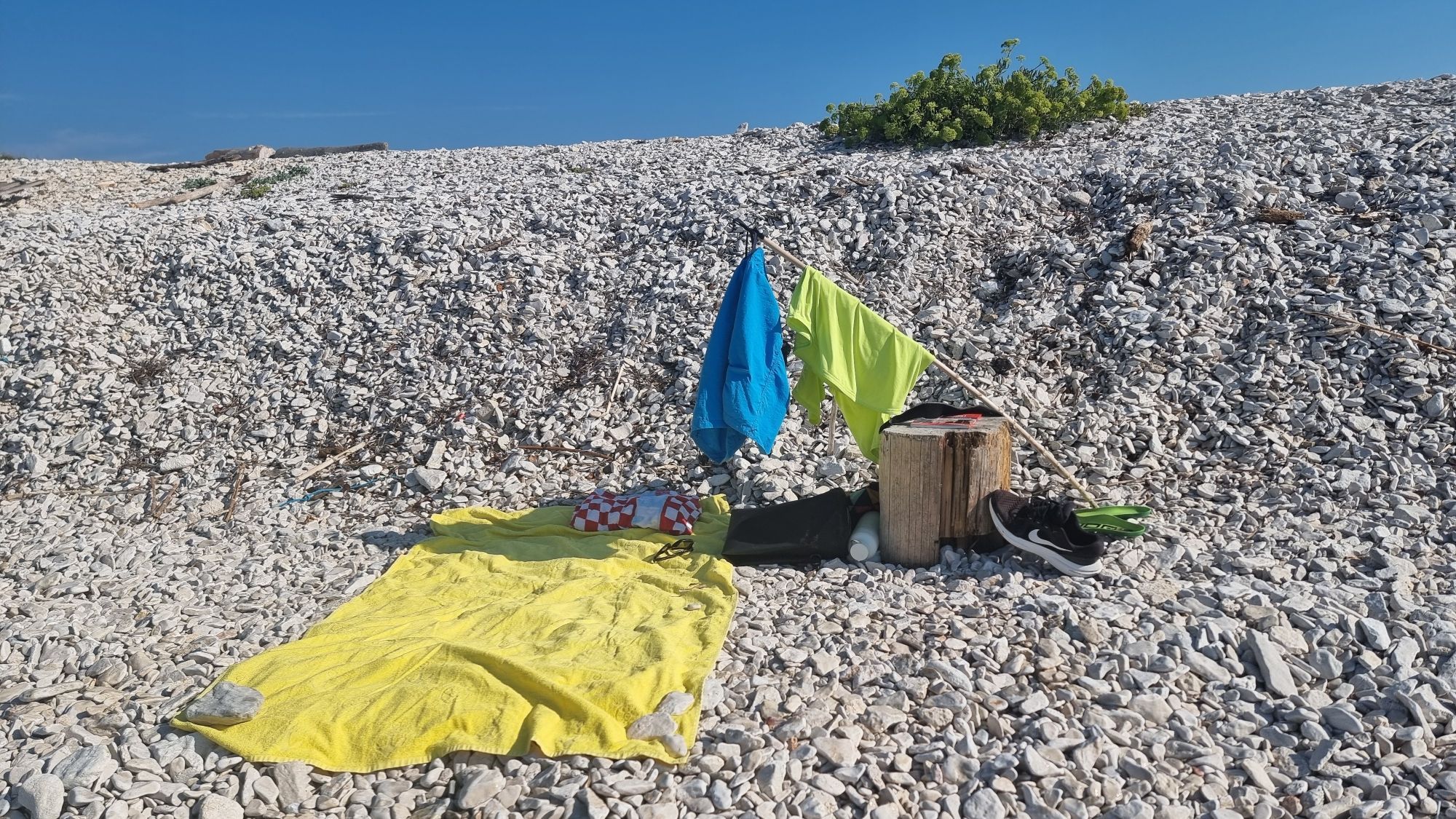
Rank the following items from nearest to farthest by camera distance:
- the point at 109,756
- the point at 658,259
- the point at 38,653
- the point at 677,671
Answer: the point at 109,756
the point at 677,671
the point at 38,653
the point at 658,259

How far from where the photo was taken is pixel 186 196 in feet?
43.2

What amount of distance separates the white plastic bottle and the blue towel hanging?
834 millimetres

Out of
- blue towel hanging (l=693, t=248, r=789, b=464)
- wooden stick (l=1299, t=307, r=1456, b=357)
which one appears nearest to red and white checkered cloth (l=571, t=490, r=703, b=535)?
blue towel hanging (l=693, t=248, r=789, b=464)

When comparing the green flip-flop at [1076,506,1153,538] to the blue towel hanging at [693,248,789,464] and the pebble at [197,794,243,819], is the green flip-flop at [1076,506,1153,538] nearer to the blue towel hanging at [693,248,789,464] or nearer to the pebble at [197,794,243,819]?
the blue towel hanging at [693,248,789,464]

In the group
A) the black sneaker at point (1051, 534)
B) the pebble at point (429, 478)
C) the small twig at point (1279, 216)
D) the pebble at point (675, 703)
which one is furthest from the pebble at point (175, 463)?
the small twig at point (1279, 216)

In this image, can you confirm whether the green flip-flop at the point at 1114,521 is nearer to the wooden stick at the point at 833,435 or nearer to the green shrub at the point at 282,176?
the wooden stick at the point at 833,435

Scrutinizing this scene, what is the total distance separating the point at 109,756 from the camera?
332 cm

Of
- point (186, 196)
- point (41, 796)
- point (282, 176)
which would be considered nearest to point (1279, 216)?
point (41, 796)

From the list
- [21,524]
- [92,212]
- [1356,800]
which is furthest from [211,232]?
[1356,800]

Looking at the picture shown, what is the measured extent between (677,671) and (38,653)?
3323 millimetres

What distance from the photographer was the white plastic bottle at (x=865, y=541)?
5.25 metres

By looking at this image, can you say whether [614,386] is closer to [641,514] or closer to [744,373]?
[641,514]

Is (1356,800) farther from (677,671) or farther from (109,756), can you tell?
(109,756)

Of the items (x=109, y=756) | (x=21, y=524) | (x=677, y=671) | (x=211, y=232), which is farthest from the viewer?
(x=211, y=232)
